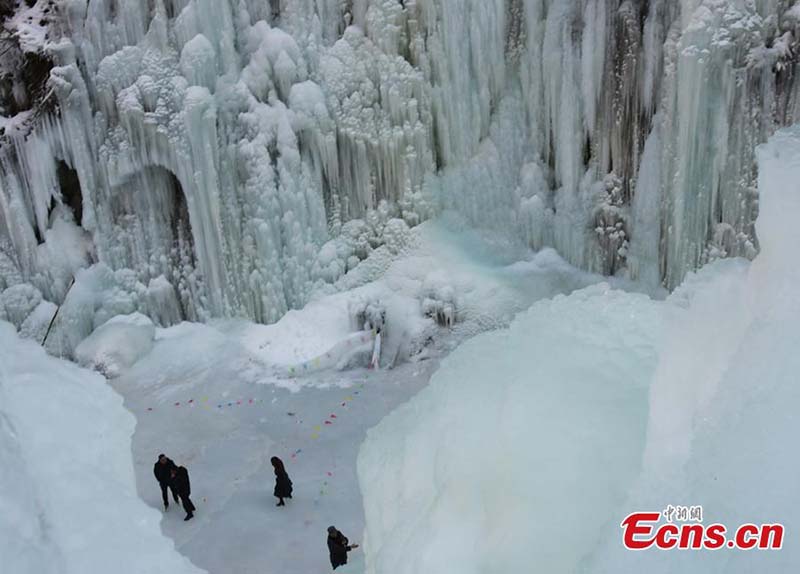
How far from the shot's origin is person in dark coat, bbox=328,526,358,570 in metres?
6.88

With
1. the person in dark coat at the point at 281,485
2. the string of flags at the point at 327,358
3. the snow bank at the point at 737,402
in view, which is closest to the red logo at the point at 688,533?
the snow bank at the point at 737,402

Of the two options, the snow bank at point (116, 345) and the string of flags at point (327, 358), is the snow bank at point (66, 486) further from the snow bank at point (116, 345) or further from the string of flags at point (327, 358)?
the snow bank at point (116, 345)

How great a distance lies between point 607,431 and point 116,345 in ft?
31.3

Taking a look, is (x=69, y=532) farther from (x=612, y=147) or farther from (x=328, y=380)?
(x=612, y=147)

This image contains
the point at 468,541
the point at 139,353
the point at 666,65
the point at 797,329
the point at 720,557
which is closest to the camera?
the point at 720,557

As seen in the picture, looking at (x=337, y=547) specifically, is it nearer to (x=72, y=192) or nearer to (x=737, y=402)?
(x=737, y=402)

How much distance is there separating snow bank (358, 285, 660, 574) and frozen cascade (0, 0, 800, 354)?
23.5 feet

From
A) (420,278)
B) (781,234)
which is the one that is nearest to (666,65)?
(420,278)

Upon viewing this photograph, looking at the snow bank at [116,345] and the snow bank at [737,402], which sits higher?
the snow bank at [737,402]

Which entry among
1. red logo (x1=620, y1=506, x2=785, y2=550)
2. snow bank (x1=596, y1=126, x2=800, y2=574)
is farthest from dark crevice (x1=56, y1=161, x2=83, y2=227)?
red logo (x1=620, y1=506, x2=785, y2=550)

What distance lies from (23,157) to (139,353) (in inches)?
138

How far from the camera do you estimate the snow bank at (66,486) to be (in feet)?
13.5

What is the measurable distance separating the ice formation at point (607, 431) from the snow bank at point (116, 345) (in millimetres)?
7914

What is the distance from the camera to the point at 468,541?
3418 mm
